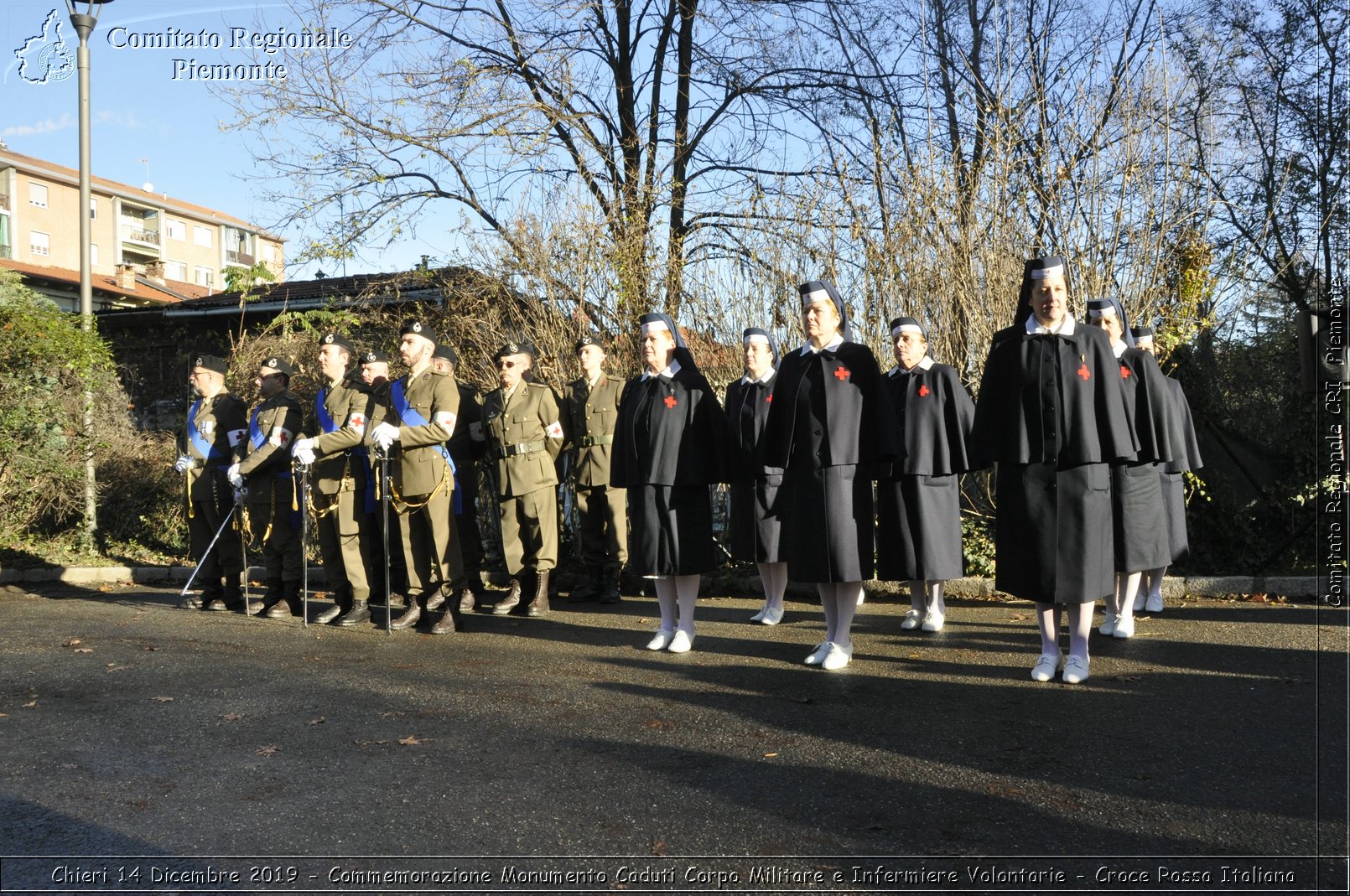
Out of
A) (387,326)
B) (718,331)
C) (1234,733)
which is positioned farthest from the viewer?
(387,326)

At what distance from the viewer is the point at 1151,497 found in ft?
25.2

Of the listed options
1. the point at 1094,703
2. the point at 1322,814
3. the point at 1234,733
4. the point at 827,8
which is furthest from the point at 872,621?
the point at 827,8

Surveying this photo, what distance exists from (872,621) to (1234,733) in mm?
3922

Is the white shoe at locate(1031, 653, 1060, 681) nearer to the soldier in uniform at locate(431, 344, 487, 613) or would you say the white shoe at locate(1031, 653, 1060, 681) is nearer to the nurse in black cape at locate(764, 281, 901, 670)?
the nurse in black cape at locate(764, 281, 901, 670)

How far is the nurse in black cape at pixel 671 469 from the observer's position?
762cm

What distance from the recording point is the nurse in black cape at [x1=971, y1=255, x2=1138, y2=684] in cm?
628

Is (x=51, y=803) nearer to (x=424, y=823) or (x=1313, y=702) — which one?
(x=424, y=823)

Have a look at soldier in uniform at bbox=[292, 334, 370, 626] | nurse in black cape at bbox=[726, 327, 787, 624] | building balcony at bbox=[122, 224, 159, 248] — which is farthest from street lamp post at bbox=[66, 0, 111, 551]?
building balcony at bbox=[122, 224, 159, 248]

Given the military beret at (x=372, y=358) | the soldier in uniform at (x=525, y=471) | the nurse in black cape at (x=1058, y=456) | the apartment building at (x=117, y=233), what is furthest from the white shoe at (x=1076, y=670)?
the apartment building at (x=117, y=233)

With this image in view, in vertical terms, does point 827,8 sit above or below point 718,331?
above

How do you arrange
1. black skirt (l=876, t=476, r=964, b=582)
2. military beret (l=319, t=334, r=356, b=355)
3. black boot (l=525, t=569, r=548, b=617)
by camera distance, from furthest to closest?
black boot (l=525, t=569, r=548, b=617) → military beret (l=319, t=334, r=356, b=355) → black skirt (l=876, t=476, r=964, b=582)

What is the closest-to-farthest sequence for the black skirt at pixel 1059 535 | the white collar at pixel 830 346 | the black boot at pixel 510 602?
1. the black skirt at pixel 1059 535
2. the white collar at pixel 830 346
3. the black boot at pixel 510 602

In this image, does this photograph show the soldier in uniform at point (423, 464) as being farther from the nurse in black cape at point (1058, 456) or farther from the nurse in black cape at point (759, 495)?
the nurse in black cape at point (1058, 456)

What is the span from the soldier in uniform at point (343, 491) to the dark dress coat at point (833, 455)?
3629 mm
